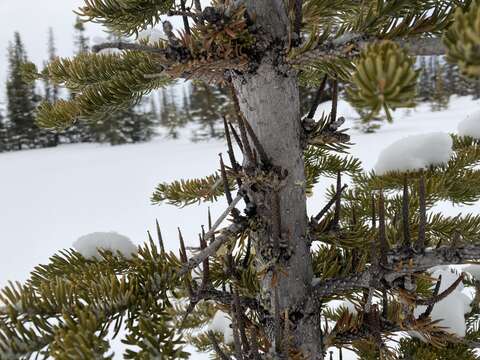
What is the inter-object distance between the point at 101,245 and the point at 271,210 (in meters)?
0.42

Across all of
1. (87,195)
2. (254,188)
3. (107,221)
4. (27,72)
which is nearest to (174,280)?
(254,188)

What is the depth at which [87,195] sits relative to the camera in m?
12.0

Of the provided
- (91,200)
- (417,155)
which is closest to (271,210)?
(417,155)

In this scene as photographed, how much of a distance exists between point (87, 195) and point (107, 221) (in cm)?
297

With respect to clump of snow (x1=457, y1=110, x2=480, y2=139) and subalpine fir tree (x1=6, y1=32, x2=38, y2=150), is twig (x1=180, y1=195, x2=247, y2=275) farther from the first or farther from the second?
subalpine fir tree (x1=6, y1=32, x2=38, y2=150)

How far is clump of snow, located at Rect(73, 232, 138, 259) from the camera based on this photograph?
947 mm

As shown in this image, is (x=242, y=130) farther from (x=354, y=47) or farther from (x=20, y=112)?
(x=20, y=112)

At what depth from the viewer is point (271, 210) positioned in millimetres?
999

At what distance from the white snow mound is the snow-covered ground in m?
4.09

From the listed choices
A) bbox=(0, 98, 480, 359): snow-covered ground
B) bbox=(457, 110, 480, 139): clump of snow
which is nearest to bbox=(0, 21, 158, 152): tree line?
bbox=(0, 98, 480, 359): snow-covered ground

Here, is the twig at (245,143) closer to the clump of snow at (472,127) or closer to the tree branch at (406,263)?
the tree branch at (406,263)

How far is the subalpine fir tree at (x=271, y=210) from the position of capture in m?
0.63

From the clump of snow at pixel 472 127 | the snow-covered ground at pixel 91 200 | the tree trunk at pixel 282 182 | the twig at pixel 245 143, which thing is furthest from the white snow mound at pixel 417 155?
the snow-covered ground at pixel 91 200

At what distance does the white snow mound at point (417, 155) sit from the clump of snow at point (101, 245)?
0.87 metres
